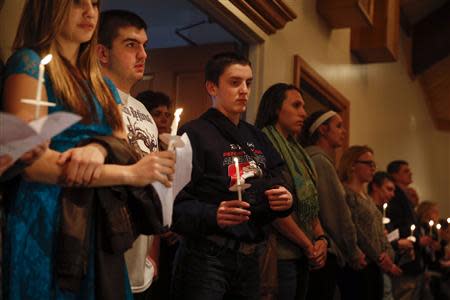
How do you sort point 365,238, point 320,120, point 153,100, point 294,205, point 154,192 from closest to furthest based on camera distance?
point 154,192 < point 294,205 < point 153,100 < point 320,120 < point 365,238

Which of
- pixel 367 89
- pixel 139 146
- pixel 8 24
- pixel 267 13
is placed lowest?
pixel 139 146

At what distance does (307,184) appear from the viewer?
2947 mm

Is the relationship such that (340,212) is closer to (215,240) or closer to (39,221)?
(215,240)

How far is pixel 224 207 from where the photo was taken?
2.14 m

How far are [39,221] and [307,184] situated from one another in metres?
1.74

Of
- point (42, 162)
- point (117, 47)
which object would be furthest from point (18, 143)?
point (117, 47)

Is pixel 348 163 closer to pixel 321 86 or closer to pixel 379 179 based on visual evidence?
pixel 379 179

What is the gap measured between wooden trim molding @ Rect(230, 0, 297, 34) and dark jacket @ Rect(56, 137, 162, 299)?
2.19m

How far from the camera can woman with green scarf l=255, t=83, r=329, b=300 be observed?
2.75 m

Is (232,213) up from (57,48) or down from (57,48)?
down

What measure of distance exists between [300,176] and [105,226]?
A: 162cm

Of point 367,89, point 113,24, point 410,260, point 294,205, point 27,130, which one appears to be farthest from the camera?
point 367,89

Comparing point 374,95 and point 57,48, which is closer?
point 57,48

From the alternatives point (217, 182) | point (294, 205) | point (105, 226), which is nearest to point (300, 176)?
point (294, 205)
